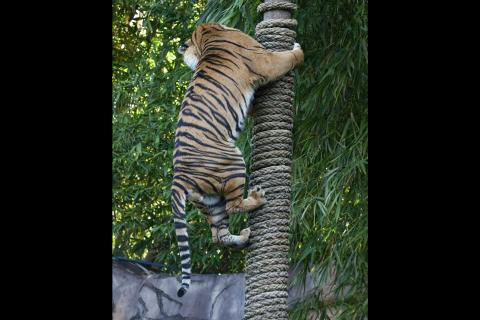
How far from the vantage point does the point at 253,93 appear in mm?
2535

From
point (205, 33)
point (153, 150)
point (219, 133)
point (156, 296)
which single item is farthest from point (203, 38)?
point (153, 150)

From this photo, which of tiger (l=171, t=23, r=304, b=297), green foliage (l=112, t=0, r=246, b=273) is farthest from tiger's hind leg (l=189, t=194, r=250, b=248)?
green foliage (l=112, t=0, r=246, b=273)

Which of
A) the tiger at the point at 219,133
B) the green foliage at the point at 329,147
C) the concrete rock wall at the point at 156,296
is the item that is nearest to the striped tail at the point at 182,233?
the tiger at the point at 219,133

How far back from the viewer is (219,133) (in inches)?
97.5

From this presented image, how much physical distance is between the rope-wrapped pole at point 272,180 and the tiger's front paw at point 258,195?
0.6 inches

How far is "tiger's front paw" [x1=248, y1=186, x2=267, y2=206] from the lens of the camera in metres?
2.52

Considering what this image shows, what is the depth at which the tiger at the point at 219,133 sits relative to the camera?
246 centimetres

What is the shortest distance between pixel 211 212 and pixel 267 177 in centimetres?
17

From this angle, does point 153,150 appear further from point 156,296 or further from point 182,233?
point 182,233

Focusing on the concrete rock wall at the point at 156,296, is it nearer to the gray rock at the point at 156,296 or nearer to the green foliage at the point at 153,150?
the gray rock at the point at 156,296

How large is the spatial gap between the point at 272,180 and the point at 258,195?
0.19 ft
